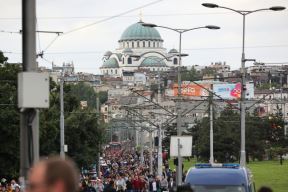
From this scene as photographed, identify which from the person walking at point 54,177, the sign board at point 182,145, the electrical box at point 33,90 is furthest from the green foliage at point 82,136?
the person walking at point 54,177

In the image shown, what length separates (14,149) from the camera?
47531 mm

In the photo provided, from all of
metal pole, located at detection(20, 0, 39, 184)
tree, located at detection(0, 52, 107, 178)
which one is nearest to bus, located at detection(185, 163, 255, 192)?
metal pole, located at detection(20, 0, 39, 184)

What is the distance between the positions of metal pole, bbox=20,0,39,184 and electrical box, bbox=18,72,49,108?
0.19 m

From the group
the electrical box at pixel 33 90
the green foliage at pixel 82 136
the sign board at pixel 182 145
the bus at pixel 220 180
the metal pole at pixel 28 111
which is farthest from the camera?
the green foliage at pixel 82 136

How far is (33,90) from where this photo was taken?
10.7m

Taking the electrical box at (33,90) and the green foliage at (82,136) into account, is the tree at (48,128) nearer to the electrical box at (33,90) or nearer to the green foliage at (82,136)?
the green foliage at (82,136)

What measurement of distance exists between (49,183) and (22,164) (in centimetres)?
563

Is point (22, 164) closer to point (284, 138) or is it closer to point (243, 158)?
point (243, 158)

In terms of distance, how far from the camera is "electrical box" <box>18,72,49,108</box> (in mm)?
10623

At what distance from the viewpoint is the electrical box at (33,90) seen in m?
10.6

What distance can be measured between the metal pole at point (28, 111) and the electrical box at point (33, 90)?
0.61ft

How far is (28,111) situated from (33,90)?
26cm

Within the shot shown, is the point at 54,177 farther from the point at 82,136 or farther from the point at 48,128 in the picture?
the point at 82,136

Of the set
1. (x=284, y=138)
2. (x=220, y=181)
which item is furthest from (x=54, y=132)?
(x=284, y=138)
